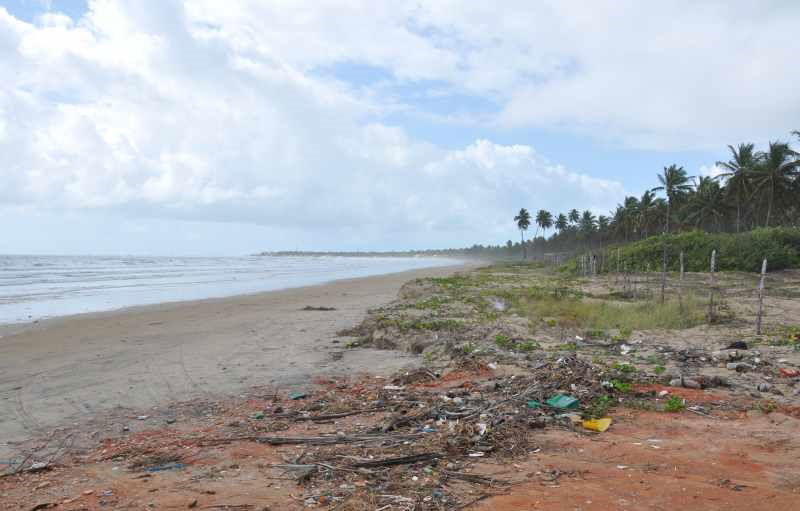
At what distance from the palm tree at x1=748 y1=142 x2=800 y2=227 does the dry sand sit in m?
37.1

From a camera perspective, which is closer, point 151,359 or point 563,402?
point 563,402

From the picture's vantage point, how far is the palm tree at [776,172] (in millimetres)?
39969

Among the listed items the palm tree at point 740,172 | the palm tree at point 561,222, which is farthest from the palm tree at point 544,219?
the palm tree at point 740,172

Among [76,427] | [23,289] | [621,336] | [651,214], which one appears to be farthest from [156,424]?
[651,214]

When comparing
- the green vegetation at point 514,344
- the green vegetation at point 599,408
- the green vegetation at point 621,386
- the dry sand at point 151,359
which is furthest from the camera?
the green vegetation at point 514,344

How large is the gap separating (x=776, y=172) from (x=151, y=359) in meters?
44.6

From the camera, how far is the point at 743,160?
45906 millimetres

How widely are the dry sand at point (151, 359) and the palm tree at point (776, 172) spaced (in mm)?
37117

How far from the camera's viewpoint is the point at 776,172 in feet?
132

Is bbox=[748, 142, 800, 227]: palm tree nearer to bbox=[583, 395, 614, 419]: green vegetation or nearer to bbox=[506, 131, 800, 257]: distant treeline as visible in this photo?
bbox=[506, 131, 800, 257]: distant treeline

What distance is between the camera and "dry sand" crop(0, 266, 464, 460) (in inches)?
322

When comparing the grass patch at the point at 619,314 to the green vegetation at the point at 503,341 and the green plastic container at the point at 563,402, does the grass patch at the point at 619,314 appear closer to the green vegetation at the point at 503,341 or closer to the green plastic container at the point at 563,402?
the green vegetation at the point at 503,341

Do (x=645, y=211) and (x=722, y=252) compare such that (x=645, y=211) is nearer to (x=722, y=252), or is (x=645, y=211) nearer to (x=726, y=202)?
(x=726, y=202)

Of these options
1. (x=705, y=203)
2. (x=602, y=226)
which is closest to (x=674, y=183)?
(x=705, y=203)
